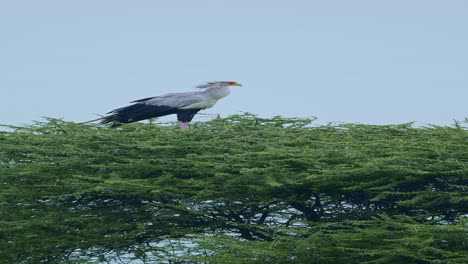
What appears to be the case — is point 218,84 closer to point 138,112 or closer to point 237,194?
point 138,112

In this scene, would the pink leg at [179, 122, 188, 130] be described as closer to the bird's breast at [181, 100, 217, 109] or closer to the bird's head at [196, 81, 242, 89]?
the bird's breast at [181, 100, 217, 109]

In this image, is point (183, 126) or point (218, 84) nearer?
point (183, 126)

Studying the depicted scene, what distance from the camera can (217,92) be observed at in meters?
19.5

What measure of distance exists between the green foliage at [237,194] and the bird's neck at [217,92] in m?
0.53

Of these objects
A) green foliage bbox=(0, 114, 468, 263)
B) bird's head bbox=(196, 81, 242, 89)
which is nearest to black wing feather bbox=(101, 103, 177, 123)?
green foliage bbox=(0, 114, 468, 263)

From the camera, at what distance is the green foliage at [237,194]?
1555cm

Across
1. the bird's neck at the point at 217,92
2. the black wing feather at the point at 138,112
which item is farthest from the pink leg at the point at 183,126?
the bird's neck at the point at 217,92

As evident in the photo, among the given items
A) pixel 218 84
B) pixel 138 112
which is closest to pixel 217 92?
pixel 218 84

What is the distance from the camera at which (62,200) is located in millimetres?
18469

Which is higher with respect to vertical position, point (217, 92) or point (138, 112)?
point (217, 92)

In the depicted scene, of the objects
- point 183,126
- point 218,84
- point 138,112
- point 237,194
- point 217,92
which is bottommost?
point 237,194

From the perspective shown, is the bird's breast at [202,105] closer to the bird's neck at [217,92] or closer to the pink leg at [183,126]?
the bird's neck at [217,92]

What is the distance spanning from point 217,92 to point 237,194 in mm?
2913

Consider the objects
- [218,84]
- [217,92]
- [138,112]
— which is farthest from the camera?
[218,84]
